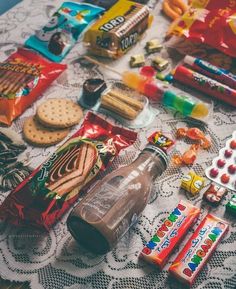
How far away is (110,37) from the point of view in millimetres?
940

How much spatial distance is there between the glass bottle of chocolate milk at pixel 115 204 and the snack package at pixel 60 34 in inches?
14.3

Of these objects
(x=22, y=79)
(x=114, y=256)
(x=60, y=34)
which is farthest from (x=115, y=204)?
(x=60, y=34)

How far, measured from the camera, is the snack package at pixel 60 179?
0.66m

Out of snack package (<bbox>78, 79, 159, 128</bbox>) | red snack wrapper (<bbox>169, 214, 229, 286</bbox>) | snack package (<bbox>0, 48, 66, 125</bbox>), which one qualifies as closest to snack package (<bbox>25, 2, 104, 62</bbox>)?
snack package (<bbox>0, 48, 66, 125</bbox>)

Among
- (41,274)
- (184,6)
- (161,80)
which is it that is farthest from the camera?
(184,6)

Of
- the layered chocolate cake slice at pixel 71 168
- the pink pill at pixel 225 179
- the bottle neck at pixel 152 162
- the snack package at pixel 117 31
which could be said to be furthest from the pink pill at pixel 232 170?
the snack package at pixel 117 31

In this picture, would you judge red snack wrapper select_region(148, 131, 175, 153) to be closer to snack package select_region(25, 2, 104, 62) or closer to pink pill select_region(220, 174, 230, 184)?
pink pill select_region(220, 174, 230, 184)

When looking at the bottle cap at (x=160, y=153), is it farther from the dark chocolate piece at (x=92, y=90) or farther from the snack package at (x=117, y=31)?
the snack package at (x=117, y=31)

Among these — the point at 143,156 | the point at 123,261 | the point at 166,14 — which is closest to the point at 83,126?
the point at 143,156

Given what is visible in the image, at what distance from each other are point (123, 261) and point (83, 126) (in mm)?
245

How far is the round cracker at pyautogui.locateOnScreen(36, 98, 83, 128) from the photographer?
0.81 metres

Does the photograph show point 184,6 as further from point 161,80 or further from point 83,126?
point 83,126

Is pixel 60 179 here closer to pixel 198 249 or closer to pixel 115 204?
pixel 115 204

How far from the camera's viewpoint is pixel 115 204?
0.64m
